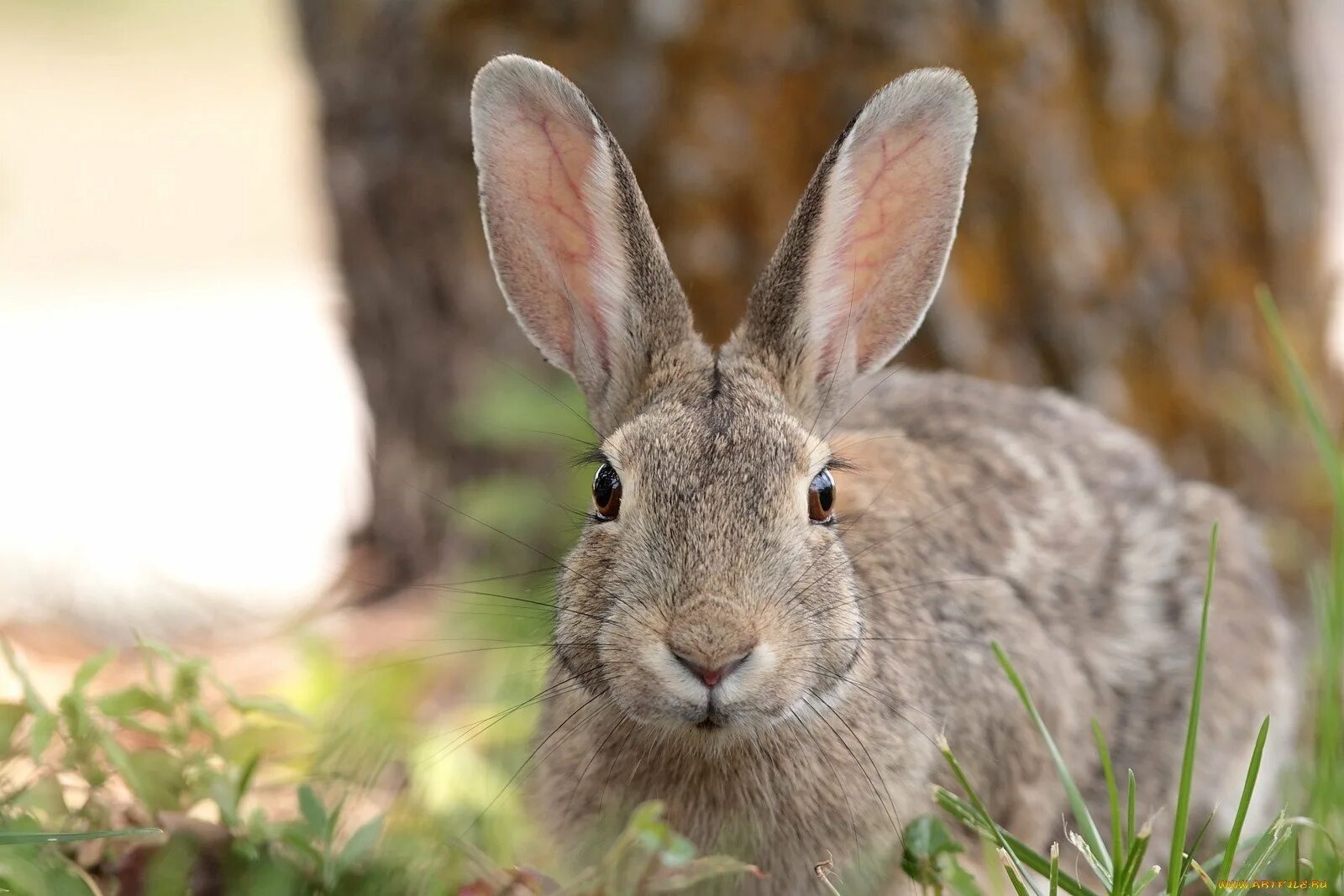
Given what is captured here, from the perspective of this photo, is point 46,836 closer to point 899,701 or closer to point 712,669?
point 712,669

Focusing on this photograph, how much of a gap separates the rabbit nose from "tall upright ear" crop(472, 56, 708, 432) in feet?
3.19

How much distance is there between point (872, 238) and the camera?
11.5 feet

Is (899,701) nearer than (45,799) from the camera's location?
No

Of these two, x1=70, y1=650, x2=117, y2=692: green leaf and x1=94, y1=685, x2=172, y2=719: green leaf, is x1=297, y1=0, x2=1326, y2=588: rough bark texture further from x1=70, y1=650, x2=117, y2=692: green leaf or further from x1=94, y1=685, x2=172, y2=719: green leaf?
x1=70, y1=650, x2=117, y2=692: green leaf

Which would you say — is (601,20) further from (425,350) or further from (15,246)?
(15,246)

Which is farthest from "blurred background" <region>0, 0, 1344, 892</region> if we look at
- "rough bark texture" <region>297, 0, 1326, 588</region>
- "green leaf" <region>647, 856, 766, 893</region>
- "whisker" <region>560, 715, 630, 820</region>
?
"green leaf" <region>647, 856, 766, 893</region>

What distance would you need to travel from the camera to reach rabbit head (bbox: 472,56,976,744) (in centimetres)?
277

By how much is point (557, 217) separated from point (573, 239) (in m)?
0.07

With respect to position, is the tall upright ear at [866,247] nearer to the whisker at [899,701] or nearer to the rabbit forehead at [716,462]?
the rabbit forehead at [716,462]

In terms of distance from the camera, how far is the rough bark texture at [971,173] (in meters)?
5.21

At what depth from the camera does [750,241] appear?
5.43 m

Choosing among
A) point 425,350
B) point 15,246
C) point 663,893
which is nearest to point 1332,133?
point 425,350

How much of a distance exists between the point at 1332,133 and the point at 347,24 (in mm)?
5008

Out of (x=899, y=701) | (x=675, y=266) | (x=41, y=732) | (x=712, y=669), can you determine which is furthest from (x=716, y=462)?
(x=675, y=266)
